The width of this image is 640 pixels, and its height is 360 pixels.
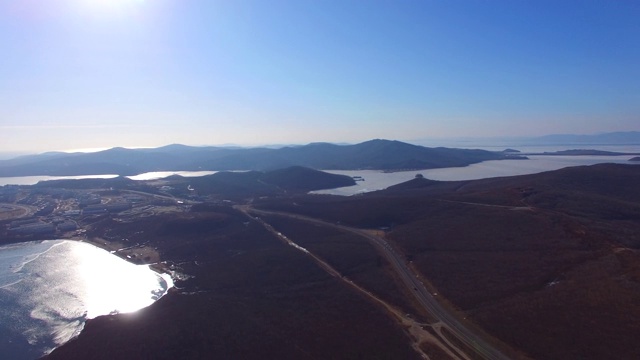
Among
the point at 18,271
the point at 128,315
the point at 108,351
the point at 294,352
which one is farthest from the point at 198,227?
the point at 294,352

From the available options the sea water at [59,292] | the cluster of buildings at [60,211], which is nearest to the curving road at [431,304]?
the sea water at [59,292]

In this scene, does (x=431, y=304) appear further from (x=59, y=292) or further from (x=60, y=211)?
(x=60, y=211)

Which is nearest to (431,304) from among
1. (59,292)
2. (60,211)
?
(59,292)

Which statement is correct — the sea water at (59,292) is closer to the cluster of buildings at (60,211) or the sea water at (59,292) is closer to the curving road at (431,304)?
the cluster of buildings at (60,211)

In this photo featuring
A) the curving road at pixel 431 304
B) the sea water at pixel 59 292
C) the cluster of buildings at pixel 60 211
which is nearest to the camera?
the curving road at pixel 431 304

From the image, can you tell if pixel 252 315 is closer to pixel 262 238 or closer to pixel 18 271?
pixel 262 238
